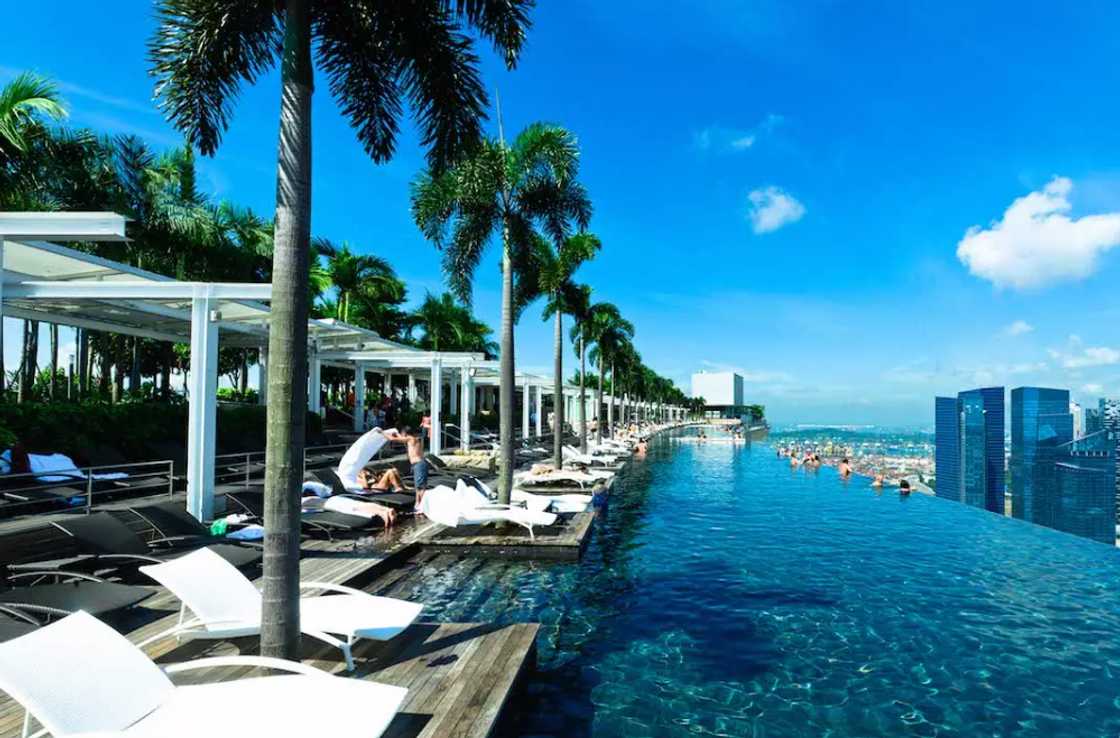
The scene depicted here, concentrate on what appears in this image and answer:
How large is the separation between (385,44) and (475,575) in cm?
623

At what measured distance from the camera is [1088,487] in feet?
146

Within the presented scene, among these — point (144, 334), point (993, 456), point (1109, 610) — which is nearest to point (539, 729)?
point (1109, 610)

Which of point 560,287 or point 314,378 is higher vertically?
point 560,287

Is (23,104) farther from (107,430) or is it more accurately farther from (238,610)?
(238,610)

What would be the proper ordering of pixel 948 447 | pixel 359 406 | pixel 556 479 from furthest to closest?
pixel 948 447 → pixel 359 406 → pixel 556 479

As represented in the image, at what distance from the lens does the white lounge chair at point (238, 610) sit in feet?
14.4

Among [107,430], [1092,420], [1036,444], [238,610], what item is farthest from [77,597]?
[1092,420]

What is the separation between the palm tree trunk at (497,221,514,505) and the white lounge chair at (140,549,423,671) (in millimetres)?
7407

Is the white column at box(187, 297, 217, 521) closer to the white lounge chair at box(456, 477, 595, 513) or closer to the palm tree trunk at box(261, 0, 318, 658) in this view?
the white lounge chair at box(456, 477, 595, 513)

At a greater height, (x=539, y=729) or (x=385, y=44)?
(x=385, y=44)

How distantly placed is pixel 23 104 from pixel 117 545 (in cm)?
1050

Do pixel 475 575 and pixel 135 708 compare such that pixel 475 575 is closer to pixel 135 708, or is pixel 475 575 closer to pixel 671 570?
pixel 671 570

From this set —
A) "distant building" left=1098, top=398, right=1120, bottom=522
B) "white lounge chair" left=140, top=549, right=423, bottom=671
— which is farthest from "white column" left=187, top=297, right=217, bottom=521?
"distant building" left=1098, top=398, right=1120, bottom=522

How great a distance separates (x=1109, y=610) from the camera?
28.5ft
